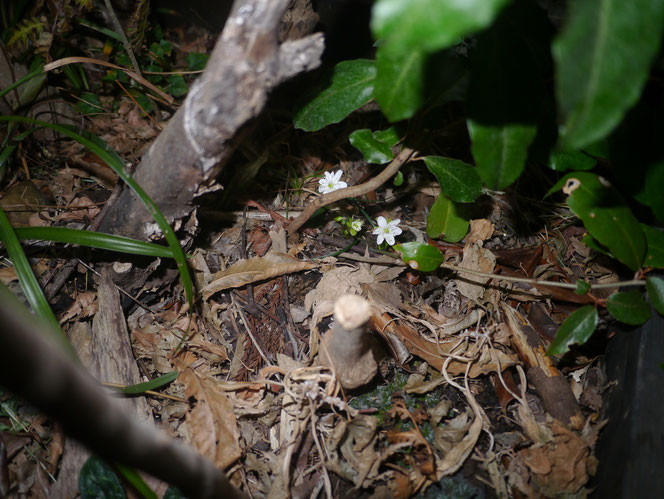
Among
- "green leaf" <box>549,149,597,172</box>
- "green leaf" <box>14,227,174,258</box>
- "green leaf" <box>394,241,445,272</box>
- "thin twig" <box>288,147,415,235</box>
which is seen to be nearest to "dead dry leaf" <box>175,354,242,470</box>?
"green leaf" <box>14,227,174,258</box>

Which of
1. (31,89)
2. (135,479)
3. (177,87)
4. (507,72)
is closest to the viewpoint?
(507,72)

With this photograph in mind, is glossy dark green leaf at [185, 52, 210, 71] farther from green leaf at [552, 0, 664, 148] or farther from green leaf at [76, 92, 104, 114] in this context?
green leaf at [552, 0, 664, 148]

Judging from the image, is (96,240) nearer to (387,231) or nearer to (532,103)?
(387,231)

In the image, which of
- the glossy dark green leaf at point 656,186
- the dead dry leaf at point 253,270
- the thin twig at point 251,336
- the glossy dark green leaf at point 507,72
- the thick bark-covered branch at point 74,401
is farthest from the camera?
the dead dry leaf at point 253,270

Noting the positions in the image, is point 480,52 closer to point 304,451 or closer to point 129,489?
point 304,451

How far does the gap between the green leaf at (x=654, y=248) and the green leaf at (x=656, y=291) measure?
0.05m

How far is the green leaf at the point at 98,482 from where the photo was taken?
1415mm

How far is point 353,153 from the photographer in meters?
2.16

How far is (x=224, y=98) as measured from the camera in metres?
1.15

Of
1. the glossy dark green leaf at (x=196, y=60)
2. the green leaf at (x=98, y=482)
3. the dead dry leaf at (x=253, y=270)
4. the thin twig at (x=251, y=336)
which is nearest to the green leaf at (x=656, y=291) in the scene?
the dead dry leaf at (x=253, y=270)

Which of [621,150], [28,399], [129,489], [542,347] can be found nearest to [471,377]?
[542,347]

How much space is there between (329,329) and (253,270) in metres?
0.45

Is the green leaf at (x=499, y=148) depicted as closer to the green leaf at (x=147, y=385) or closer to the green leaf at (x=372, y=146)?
the green leaf at (x=372, y=146)

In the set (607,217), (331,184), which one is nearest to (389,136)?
(331,184)
